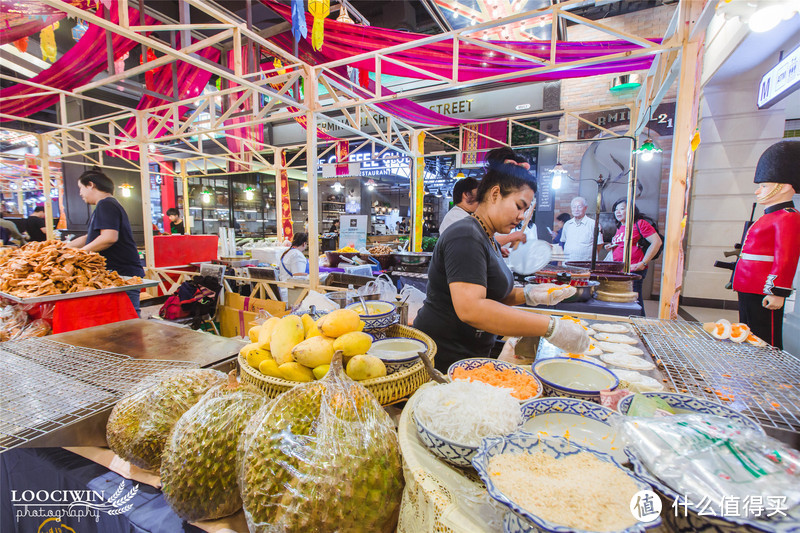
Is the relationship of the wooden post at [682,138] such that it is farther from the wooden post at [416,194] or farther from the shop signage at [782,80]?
the wooden post at [416,194]

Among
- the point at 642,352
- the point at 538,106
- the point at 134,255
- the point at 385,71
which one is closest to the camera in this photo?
the point at 642,352

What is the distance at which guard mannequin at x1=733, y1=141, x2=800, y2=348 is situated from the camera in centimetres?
305

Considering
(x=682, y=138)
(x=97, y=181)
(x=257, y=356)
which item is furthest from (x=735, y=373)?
(x=97, y=181)

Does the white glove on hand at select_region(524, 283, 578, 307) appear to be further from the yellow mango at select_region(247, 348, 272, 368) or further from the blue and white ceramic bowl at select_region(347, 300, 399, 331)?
the yellow mango at select_region(247, 348, 272, 368)

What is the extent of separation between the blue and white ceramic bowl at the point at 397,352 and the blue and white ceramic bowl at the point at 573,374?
43 centimetres

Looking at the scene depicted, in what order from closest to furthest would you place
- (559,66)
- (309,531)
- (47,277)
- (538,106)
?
(309,531) < (47,277) < (559,66) < (538,106)

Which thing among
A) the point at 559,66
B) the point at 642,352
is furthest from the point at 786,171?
the point at 642,352

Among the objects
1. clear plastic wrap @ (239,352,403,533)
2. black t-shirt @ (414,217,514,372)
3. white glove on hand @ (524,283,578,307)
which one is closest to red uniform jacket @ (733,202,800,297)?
white glove on hand @ (524,283,578,307)

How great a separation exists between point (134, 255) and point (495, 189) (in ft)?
13.5

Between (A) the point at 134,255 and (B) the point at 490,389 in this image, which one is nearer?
(B) the point at 490,389

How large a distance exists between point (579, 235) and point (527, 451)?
7291 mm

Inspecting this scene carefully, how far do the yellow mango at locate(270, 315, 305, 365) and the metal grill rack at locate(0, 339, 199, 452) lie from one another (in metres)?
0.46

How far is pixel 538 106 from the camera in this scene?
8594 mm

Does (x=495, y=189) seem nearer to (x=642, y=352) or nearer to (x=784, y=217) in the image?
(x=642, y=352)
